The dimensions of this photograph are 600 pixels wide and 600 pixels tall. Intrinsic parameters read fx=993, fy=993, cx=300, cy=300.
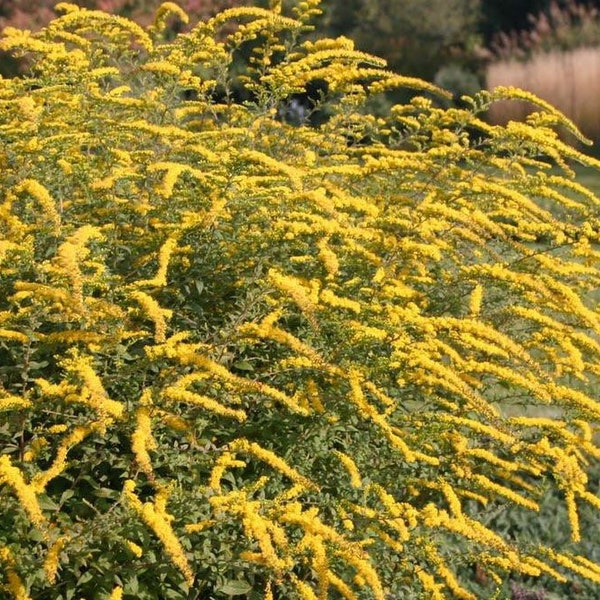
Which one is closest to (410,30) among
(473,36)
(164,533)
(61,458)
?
(473,36)

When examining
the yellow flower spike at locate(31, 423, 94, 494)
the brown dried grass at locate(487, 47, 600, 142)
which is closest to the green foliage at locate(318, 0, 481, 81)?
the brown dried grass at locate(487, 47, 600, 142)

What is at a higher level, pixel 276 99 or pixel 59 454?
pixel 276 99

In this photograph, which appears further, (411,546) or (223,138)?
(223,138)

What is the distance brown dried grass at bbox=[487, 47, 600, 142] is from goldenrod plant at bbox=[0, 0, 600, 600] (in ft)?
31.3

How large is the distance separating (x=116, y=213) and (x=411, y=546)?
1505 millimetres

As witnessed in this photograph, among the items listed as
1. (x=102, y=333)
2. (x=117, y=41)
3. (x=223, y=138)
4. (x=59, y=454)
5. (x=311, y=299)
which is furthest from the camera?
(x=117, y=41)

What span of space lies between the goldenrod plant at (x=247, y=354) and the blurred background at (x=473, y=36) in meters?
9.17

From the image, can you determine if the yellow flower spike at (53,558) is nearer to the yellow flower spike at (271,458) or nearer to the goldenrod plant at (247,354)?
the goldenrod plant at (247,354)

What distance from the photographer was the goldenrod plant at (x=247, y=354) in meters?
2.73

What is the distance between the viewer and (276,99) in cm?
363

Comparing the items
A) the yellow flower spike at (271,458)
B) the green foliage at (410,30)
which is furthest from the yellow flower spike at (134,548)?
the green foliage at (410,30)

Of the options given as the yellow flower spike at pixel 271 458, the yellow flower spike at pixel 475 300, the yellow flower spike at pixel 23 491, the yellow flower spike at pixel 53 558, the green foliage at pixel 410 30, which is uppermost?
the yellow flower spike at pixel 475 300

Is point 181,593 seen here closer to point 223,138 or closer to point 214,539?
point 214,539


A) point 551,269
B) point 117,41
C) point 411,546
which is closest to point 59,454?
point 411,546
